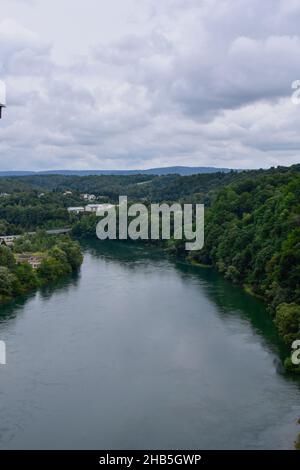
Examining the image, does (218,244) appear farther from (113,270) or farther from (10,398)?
(10,398)

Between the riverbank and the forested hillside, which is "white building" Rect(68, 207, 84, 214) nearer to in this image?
the riverbank

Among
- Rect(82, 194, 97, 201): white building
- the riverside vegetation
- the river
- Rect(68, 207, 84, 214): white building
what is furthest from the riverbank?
Rect(82, 194, 97, 201): white building

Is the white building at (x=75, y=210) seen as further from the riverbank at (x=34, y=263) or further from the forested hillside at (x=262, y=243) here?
the forested hillside at (x=262, y=243)

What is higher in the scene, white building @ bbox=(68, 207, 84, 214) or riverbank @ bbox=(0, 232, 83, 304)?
white building @ bbox=(68, 207, 84, 214)

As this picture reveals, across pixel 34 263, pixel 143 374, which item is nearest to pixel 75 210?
pixel 34 263

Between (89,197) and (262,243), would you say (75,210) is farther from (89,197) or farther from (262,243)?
(262,243)

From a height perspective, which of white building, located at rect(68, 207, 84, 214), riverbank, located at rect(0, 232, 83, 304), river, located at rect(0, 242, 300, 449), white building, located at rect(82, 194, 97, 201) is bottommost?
river, located at rect(0, 242, 300, 449)
